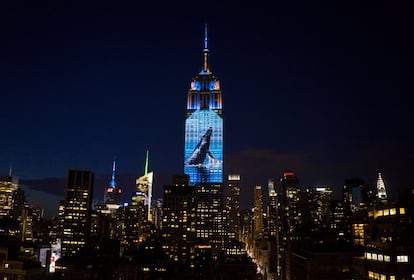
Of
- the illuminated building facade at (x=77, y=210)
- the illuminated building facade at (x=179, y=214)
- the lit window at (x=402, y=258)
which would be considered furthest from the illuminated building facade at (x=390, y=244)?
the illuminated building facade at (x=77, y=210)

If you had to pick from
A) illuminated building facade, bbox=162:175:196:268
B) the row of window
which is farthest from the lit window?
illuminated building facade, bbox=162:175:196:268

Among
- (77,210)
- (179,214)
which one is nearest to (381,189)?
(179,214)

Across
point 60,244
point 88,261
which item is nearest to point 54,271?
point 88,261

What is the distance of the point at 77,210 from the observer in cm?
18412

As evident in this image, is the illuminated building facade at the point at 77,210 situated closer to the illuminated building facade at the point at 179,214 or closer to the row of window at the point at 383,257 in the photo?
the illuminated building facade at the point at 179,214

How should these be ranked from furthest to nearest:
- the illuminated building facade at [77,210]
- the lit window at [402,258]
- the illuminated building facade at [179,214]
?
the illuminated building facade at [179,214]
the illuminated building facade at [77,210]
the lit window at [402,258]

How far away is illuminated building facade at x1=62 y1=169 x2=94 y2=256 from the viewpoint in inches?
6796

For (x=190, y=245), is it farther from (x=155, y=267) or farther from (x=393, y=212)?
(x=393, y=212)

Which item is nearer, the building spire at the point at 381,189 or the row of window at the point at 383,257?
the row of window at the point at 383,257

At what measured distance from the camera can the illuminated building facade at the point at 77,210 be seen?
172625mm

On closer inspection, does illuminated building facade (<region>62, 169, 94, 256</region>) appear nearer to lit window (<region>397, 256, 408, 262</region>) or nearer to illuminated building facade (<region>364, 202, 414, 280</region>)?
illuminated building facade (<region>364, 202, 414, 280</region>)

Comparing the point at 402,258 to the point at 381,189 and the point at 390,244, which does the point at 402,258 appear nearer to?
the point at 390,244

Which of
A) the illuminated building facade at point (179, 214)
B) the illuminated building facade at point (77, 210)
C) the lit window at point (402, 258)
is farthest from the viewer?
the illuminated building facade at point (179, 214)

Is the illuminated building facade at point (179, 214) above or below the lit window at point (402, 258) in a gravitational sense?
above
